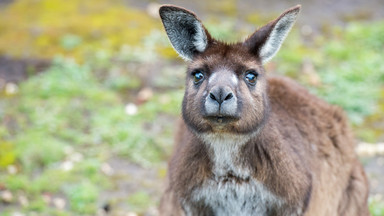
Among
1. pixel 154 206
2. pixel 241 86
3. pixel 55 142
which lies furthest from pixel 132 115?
pixel 241 86

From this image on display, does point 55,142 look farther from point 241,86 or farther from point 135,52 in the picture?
point 241,86

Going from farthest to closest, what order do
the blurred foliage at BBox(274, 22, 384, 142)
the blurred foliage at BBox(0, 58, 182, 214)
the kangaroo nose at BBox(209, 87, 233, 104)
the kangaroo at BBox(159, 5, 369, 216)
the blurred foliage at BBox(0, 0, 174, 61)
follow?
the blurred foliage at BBox(0, 0, 174, 61) → the blurred foliage at BBox(274, 22, 384, 142) → the blurred foliage at BBox(0, 58, 182, 214) → the kangaroo at BBox(159, 5, 369, 216) → the kangaroo nose at BBox(209, 87, 233, 104)

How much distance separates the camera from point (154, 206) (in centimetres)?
685

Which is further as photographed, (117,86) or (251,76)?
(117,86)

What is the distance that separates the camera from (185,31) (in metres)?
4.98

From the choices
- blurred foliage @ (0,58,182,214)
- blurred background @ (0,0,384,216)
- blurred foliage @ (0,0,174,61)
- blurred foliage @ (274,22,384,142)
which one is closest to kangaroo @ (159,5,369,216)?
blurred background @ (0,0,384,216)

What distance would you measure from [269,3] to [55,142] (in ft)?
16.2

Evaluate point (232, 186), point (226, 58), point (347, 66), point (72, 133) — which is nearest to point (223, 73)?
point (226, 58)

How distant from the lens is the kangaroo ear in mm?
4832

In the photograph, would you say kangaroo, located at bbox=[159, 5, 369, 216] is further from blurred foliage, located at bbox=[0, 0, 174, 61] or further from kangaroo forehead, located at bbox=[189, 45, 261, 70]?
blurred foliage, located at bbox=[0, 0, 174, 61]

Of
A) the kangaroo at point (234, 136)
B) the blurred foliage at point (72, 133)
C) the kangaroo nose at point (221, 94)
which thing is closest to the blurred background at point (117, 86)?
the blurred foliage at point (72, 133)

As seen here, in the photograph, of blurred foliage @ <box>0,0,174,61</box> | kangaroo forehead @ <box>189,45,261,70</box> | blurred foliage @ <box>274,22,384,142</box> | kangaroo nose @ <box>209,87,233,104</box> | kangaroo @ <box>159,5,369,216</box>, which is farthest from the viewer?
blurred foliage @ <box>0,0,174,61</box>

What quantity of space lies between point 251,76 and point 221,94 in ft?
1.51

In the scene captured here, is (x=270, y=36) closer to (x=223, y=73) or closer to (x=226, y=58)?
(x=226, y=58)
